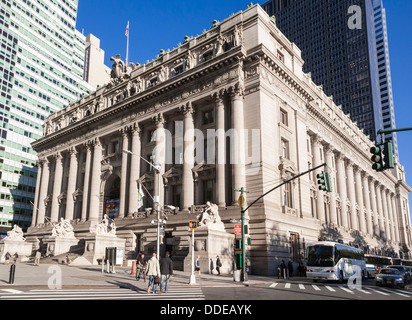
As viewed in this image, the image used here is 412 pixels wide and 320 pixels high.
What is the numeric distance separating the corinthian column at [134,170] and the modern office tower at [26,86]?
38919mm

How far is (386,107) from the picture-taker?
178 m

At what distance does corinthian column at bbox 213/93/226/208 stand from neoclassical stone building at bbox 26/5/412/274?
0.11m

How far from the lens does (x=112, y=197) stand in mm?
54188

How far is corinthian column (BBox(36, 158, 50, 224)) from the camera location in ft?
202

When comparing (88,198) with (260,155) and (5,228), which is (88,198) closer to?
(260,155)

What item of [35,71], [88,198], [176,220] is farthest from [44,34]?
[176,220]

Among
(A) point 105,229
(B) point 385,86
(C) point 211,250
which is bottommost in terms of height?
(C) point 211,250

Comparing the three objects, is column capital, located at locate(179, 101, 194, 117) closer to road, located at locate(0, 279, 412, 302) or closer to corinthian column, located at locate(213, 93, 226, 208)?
corinthian column, located at locate(213, 93, 226, 208)

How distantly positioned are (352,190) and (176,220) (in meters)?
36.8

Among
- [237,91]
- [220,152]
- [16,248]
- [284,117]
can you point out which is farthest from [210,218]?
[16,248]

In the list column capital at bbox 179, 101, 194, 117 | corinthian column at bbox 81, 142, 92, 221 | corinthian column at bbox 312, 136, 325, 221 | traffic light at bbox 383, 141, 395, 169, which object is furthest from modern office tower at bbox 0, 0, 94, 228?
traffic light at bbox 383, 141, 395, 169

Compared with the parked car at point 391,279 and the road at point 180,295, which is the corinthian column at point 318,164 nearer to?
the parked car at point 391,279

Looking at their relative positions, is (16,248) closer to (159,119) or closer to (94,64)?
(159,119)

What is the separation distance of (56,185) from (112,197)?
42.2 ft
